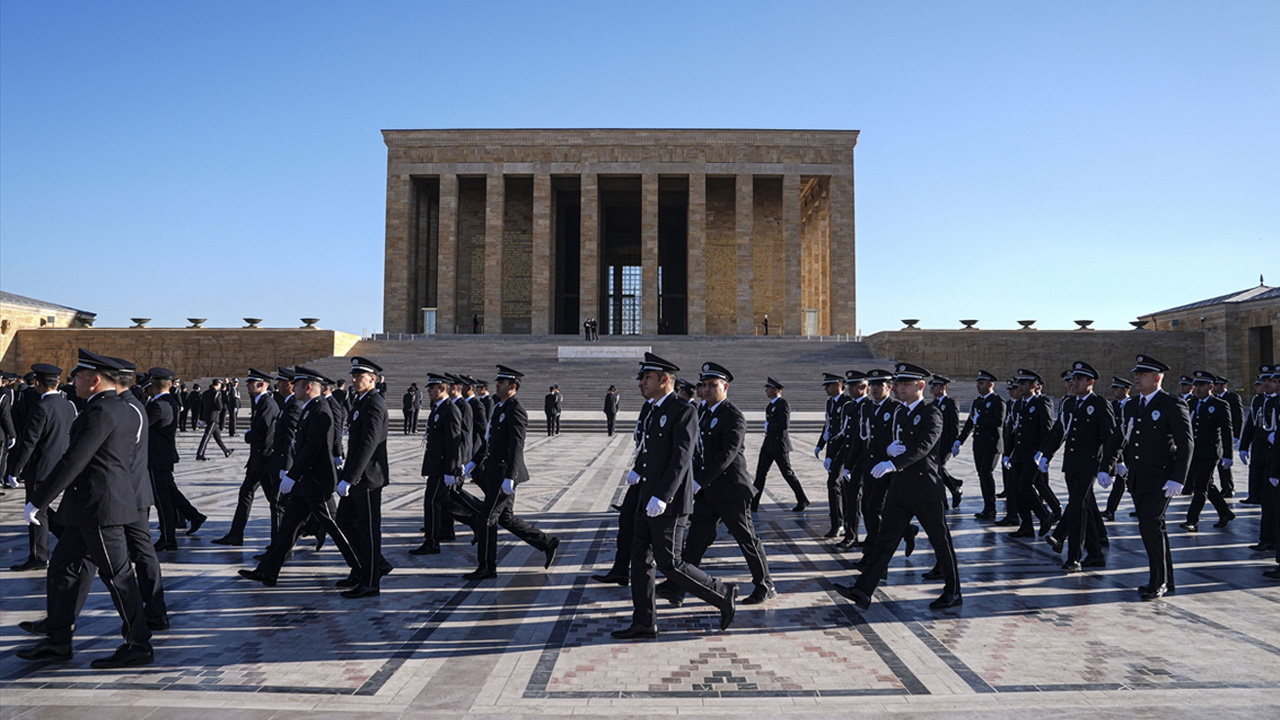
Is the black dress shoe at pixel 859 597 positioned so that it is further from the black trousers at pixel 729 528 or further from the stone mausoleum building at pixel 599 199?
the stone mausoleum building at pixel 599 199

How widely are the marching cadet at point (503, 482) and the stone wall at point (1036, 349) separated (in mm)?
28187

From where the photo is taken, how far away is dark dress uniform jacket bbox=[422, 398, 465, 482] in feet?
Answer: 21.8

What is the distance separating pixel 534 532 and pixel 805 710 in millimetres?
3068

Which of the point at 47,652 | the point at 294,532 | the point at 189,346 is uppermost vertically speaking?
the point at 189,346

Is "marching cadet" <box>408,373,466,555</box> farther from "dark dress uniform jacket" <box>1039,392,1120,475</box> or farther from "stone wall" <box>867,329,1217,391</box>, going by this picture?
"stone wall" <box>867,329,1217,391</box>

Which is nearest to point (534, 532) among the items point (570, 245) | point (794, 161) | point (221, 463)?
point (221, 463)

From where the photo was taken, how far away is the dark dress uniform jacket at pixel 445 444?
21.8ft

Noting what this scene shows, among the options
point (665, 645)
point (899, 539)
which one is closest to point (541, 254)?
point (899, 539)

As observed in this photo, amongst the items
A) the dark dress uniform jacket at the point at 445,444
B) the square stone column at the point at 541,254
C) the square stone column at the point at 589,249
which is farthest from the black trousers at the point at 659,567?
the square stone column at the point at 541,254

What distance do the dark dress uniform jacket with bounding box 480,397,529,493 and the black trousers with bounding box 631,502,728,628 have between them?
1.67m

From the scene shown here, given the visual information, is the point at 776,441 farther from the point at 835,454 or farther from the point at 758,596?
the point at 758,596

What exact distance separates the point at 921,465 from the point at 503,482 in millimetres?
3173

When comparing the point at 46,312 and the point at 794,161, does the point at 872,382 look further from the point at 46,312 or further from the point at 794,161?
the point at 46,312

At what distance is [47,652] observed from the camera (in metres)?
4.11
